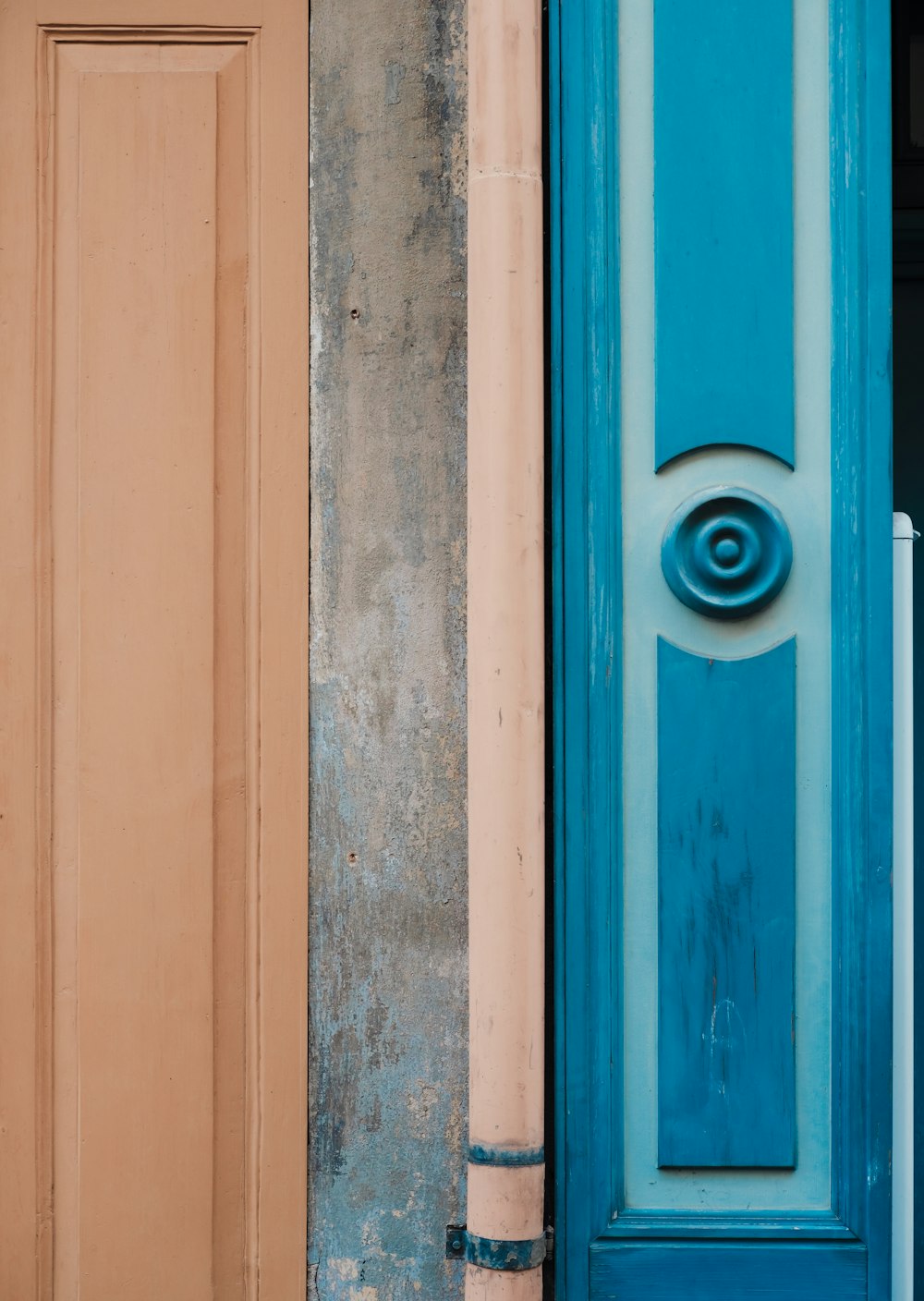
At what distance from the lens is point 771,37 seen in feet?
6.51

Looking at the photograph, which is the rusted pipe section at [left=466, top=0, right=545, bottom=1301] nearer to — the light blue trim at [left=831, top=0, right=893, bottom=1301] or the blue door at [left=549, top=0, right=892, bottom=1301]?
the blue door at [left=549, top=0, right=892, bottom=1301]

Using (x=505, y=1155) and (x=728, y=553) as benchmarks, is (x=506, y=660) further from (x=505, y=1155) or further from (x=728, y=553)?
(x=505, y=1155)

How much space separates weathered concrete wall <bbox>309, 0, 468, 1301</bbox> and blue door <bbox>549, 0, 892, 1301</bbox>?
0.87 ft

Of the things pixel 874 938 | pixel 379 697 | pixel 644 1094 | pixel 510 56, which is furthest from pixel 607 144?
pixel 644 1094

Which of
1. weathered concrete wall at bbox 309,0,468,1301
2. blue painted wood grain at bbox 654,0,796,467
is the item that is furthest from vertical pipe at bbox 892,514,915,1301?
weathered concrete wall at bbox 309,0,468,1301

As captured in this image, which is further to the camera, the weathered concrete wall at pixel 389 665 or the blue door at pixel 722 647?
the weathered concrete wall at pixel 389 665

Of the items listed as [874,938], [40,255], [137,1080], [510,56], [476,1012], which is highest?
[510,56]

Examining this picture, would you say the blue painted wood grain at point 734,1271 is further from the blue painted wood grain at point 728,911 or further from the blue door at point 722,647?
the blue painted wood grain at point 728,911

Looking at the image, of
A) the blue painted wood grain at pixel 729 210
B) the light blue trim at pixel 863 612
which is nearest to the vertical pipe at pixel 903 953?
the light blue trim at pixel 863 612

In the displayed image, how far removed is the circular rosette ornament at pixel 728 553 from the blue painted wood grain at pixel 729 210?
105 millimetres

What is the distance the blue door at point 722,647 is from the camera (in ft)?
6.53

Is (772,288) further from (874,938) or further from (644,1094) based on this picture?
(644,1094)

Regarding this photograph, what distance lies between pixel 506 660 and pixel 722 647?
376mm

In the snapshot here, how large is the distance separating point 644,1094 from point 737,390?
122 cm
